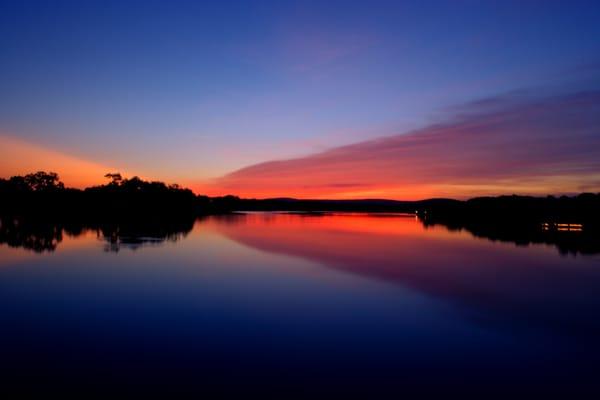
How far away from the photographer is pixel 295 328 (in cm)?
1320

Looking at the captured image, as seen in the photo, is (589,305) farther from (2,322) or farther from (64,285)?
(64,285)

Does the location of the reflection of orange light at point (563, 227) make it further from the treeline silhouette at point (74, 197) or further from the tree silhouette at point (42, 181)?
the tree silhouette at point (42, 181)

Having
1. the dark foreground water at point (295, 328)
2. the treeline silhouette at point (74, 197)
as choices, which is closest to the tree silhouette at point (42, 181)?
the treeline silhouette at point (74, 197)

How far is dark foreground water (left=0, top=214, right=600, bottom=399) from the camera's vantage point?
910 centimetres

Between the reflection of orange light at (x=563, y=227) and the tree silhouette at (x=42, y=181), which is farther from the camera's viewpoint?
the tree silhouette at (x=42, y=181)

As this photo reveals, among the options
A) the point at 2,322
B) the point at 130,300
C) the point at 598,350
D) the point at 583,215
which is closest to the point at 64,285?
the point at 130,300

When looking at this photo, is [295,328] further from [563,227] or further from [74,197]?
[74,197]

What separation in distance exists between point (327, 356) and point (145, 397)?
4487 mm

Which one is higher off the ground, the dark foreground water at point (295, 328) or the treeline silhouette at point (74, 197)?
the treeline silhouette at point (74, 197)

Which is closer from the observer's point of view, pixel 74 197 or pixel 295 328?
pixel 295 328

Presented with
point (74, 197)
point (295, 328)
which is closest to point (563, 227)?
point (295, 328)

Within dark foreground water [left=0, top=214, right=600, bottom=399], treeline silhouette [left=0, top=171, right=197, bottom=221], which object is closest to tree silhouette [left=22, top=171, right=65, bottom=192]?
treeline silhouette [left=0, top=171, right=197, bottom=221]

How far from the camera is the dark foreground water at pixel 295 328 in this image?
9.10 metres

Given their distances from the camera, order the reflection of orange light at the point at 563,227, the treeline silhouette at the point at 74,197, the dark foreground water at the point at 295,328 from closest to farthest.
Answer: the dark foreground water at the point at 295,328
the reflection of orange light at the point at 563,227
the treeline silhouette at the point at 74,197
